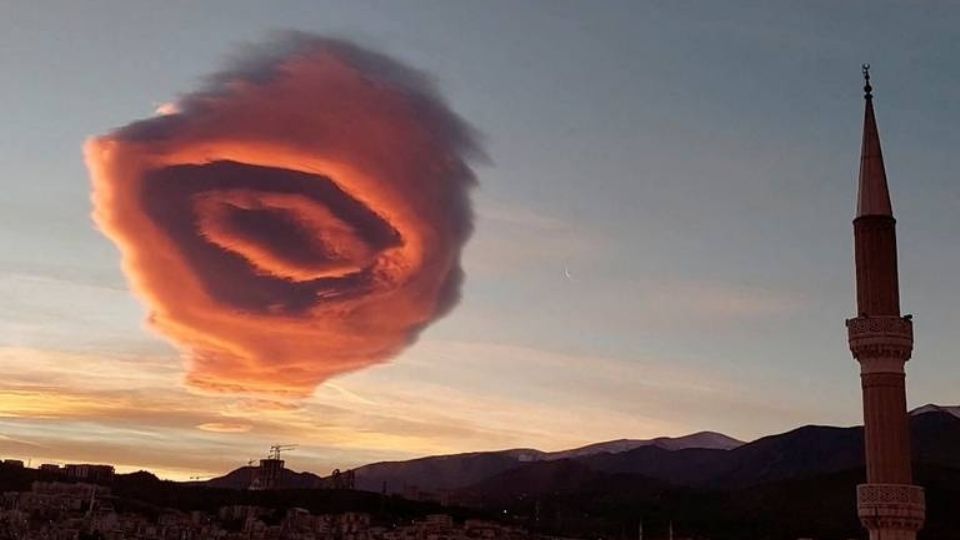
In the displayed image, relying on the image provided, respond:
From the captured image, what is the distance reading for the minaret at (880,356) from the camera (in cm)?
2480

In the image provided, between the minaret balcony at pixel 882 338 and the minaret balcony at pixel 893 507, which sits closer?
the minaret balcony at pixel 893 507

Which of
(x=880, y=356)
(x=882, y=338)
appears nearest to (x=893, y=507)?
(x=880, y=356)

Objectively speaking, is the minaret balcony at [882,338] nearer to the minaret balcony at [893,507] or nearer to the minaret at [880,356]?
the minaret at [880,356]

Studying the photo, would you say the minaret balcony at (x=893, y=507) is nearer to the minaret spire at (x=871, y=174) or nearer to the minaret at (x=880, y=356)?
the minaret at (x=880, y=356)

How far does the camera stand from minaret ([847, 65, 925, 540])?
24.8m

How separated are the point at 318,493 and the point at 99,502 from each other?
29.9 metres

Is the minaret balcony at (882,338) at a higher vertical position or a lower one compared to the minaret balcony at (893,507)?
higher

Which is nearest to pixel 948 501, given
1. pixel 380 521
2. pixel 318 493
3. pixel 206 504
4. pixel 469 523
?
pixel 469 523

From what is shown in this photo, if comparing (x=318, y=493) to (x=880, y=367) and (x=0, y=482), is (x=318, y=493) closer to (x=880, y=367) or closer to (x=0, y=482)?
(x=0, y=482)

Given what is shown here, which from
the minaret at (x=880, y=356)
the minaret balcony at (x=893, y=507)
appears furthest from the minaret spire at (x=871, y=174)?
the minaret balcony at (x=893, y=507)

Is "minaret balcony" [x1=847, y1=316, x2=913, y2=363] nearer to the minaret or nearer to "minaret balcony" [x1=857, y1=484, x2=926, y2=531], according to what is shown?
the minaret

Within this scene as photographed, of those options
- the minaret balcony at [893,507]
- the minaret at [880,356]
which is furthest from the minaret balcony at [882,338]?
the minaret balcony at [893,507]

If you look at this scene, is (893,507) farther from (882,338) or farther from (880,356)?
(882,338)

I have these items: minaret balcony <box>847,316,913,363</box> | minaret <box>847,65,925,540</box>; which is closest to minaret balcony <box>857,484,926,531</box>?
minaret <box>847,65,925,540</box>
